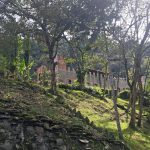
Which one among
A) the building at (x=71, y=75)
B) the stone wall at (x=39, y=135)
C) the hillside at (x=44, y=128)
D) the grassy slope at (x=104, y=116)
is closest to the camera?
the stone wall at (x=39, y=135)

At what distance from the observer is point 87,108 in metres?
33.8

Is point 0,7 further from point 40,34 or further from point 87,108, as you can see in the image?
point 87,108

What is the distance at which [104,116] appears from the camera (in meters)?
33.2

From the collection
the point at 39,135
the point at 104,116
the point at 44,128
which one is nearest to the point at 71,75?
the point at 104,116

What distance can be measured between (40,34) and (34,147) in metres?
19.9

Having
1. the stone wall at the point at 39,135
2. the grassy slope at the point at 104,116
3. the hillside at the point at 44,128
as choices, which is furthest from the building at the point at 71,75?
the stone wall at the point at 39,135

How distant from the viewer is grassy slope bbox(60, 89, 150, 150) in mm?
26759

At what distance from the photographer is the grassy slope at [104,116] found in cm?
2676

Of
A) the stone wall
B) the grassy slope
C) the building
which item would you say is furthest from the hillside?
the building

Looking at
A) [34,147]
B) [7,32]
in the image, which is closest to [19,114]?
[34,147]

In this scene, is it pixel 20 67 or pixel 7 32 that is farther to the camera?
pixel 20 67

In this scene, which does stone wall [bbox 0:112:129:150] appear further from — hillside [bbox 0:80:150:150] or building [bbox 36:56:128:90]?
building [bbox 36:56:128:90]

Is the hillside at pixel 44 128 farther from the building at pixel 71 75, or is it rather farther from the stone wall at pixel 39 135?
the building at pixel 71 75

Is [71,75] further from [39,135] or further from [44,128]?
[39,135]
